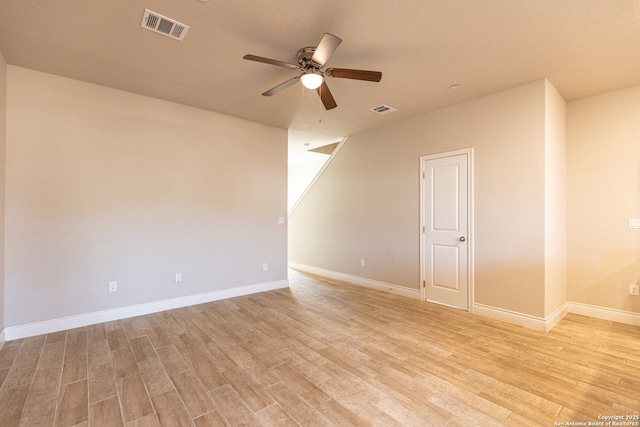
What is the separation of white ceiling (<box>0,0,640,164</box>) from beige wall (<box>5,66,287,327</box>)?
0.42 m

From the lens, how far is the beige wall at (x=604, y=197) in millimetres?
3344

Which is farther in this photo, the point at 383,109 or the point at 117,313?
the point at 383,109

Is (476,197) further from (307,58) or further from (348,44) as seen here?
(307,58)

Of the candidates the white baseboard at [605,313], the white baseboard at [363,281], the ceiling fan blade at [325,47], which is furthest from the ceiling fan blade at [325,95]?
the white baseboard at [605,313]

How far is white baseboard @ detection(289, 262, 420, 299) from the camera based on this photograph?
4.50 m

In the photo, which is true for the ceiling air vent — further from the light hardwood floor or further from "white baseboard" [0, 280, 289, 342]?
"white baseboard" [0, 280, 289, 342]

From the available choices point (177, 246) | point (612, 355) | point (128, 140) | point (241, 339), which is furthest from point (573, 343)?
point (128, 140)

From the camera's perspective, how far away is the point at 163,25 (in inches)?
92.3

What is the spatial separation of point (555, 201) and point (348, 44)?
10.1ft

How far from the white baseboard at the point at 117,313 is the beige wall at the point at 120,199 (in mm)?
66

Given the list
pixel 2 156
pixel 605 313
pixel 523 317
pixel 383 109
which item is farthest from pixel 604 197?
pixel 2 156

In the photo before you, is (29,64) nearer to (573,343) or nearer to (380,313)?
(380,313)

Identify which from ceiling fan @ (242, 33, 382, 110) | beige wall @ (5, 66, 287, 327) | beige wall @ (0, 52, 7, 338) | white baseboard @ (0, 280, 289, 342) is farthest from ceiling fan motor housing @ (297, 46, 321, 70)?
white baseboard @ (0, 280, 289, 342)

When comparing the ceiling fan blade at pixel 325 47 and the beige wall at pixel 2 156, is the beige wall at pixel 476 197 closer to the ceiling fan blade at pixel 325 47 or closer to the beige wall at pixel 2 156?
the ceiling fan blade at pixel 325 47
